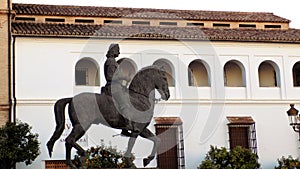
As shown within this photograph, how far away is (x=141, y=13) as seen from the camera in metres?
30.8

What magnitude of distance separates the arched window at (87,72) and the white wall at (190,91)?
81 centimetres

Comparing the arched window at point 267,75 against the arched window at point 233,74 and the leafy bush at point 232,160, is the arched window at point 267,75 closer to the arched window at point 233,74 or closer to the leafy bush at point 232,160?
the arched window at point 233,74

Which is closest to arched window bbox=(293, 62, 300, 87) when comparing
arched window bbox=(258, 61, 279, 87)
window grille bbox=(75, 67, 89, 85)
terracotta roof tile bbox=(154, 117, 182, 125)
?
arched window bbox=(258, 61, 279, 87)

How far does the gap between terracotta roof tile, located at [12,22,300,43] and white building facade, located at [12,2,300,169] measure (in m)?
0.17

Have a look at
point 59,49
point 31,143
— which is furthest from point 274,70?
point 31,143

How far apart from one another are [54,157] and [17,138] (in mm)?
2511

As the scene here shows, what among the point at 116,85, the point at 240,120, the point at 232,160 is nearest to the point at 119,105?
the point at 116,85

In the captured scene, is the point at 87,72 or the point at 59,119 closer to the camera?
the point at 59,119

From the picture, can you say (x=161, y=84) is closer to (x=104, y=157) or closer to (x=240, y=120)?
(x=104, y=157)

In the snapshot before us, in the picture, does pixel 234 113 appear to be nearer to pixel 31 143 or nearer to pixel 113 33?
pixel 113 33

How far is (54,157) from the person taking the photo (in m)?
24.4

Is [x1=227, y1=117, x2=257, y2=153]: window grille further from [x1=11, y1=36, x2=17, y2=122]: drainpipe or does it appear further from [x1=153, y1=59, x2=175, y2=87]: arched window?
[x1=11, y1=36, x2=17, y2=122]: drainpipe

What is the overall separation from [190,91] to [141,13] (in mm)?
5843

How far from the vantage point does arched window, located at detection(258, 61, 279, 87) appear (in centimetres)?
2988
